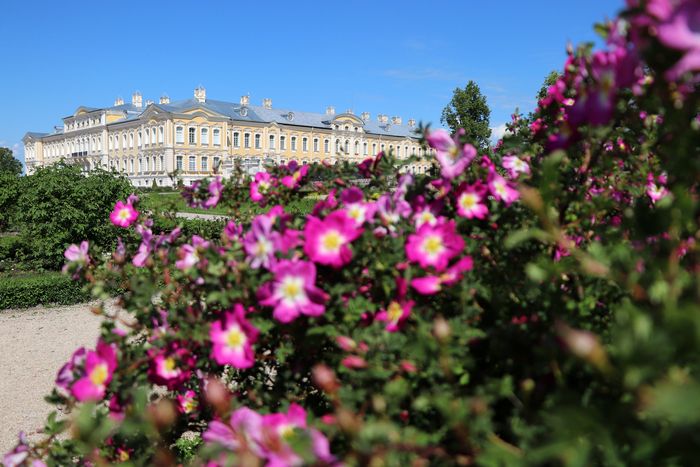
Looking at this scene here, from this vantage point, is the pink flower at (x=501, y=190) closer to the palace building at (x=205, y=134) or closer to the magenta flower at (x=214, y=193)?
the magenta flower at (x=214, y=193)

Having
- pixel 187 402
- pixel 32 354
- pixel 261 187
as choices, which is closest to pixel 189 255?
pixel 261 187

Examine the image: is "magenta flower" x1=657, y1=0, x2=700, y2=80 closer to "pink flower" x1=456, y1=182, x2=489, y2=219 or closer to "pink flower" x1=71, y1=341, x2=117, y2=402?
"pink flower" x1=456, y1=182, x2=489, y2=219

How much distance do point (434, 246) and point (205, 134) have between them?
184 ft

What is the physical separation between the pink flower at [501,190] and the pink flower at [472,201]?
0.11 feet

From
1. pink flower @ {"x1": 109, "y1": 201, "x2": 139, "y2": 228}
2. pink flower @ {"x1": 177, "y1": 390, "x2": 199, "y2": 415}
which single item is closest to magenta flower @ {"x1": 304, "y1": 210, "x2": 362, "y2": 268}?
pink flower @ {"x1": 177, "y1": 390, "x2": 199, "y2": 415}

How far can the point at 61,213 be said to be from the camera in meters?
11.9

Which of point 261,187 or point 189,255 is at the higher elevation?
point 261,187

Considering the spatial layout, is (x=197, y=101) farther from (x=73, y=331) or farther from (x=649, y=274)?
(x=649, y=274)

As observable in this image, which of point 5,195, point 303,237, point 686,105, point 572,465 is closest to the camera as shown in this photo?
point 572,465

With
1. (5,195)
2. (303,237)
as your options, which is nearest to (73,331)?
(303,237)

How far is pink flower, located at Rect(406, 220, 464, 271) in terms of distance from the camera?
134 cm

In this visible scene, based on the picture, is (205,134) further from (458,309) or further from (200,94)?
(458,309)

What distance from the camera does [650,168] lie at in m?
1.89

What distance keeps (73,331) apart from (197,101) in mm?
49988
